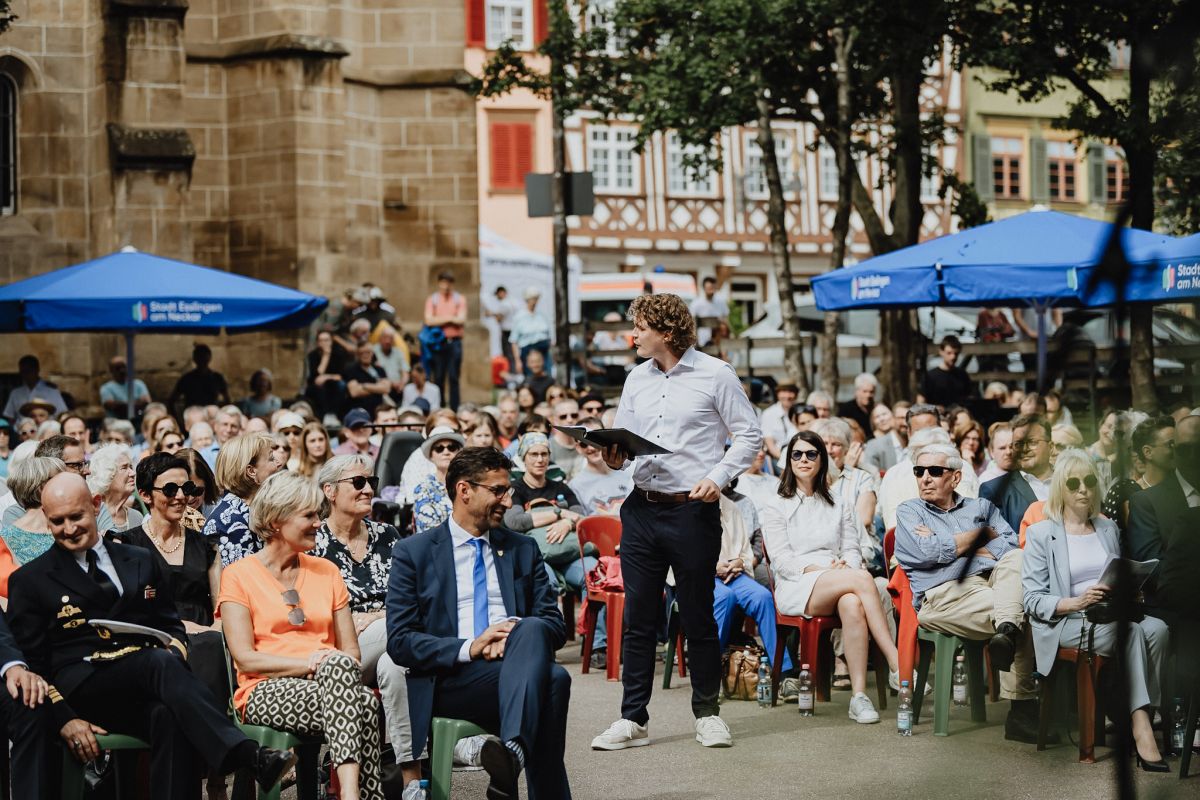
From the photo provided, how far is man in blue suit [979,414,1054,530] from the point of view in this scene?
1.48 metres

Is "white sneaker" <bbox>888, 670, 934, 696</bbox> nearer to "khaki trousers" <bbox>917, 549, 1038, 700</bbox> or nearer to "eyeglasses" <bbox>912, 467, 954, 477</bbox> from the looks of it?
"khaki trousers" <bbox>917, 549, 1038, 700</bbox>

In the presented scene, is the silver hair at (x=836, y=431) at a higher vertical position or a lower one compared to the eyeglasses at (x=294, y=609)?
higher

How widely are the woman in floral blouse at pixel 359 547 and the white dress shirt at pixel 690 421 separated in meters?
1.18

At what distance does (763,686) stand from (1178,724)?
7.55 meters

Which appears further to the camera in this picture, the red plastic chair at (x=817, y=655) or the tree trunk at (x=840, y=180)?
the tree trunk at (x=840, y=180)

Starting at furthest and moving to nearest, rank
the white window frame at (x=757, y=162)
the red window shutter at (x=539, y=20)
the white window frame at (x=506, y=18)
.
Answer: the white window frame at (x=757, y=162) < the white window frame at (x=506, y=18) < the red window shutter at (x=539, y=20)

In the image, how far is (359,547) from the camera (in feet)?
24.4

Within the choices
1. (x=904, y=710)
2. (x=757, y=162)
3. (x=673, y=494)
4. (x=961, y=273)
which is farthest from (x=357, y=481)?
(x=757, y=162)

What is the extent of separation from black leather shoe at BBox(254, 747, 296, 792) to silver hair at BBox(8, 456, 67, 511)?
5.70ft

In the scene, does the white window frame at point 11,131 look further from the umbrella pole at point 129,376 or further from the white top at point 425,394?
the white top at point 425,394

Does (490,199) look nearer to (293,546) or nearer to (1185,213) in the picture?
(293,546)

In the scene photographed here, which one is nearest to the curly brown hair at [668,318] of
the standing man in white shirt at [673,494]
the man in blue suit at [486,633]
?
the standing man in white shirt at [673,494]

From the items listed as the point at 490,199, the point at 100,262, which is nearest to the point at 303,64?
the point at 100,262

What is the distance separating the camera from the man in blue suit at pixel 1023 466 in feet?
4.85
